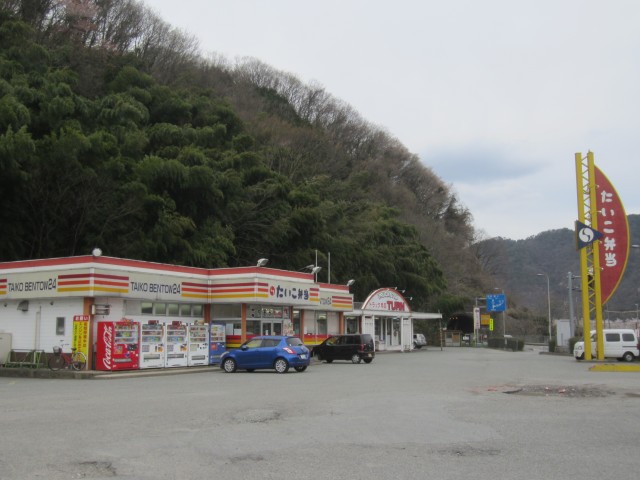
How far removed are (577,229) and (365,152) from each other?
2433 inches

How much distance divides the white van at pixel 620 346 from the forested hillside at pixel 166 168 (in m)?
20.7

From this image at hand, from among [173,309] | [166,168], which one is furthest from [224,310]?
[166,168]

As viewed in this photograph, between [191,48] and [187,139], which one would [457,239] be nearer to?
[191,48]

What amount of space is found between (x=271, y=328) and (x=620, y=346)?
19.1 meters

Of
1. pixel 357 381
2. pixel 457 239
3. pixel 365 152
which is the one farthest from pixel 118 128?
pixel 457 239

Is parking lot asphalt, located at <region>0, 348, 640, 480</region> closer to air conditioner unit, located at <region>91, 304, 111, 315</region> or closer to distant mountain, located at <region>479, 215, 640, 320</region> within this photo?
air conditioner unit, located at <region>91, 304, 111, 315</region>

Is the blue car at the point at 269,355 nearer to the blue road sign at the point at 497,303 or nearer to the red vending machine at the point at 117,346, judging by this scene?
the red vending machine at the point at 117,346

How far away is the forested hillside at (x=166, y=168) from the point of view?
109 feet

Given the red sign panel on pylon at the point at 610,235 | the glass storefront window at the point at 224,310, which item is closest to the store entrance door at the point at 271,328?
the glass storefront window at the point at 224,310

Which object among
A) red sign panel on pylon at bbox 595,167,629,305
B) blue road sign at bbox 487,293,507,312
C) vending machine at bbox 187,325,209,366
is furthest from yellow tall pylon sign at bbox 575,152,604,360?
blue road sign at bbox 487,293,507,312

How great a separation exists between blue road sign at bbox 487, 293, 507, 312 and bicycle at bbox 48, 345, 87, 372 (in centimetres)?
4835

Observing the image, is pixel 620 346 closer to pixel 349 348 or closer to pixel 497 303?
pixel 349 348

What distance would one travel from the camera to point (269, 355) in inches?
1020

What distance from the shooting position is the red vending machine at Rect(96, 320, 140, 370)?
25.4 meters
